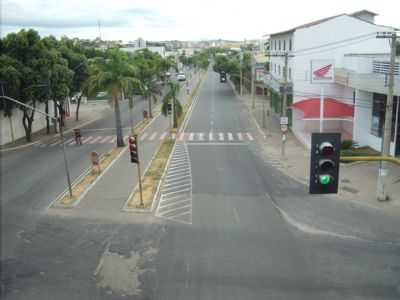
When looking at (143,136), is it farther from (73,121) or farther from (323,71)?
(323,71)

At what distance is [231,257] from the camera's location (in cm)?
1534

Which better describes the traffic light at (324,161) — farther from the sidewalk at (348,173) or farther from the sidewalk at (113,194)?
the sidewalk at (348,173)

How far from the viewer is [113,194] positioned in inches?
913

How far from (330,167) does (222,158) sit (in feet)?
75.9

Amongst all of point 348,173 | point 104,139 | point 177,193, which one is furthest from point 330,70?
point 104,139

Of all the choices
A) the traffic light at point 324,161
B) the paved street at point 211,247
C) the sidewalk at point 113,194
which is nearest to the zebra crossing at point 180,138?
the sidewalk at point 113,194

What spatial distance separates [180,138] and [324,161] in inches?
1252

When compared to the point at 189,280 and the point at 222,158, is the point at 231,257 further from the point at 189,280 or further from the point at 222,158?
the point at 222,158

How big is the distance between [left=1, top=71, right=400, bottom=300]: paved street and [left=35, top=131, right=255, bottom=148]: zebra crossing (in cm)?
1266

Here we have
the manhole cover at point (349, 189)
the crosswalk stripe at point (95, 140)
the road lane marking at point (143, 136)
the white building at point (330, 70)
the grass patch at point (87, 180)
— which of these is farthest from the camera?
the road lane marking at point (143, 136)

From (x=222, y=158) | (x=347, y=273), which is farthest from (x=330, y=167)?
(x=222, y=158)

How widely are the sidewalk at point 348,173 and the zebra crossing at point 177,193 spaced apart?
6.41 m

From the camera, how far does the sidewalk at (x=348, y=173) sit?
21906mm

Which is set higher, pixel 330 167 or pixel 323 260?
pixel 330 167
